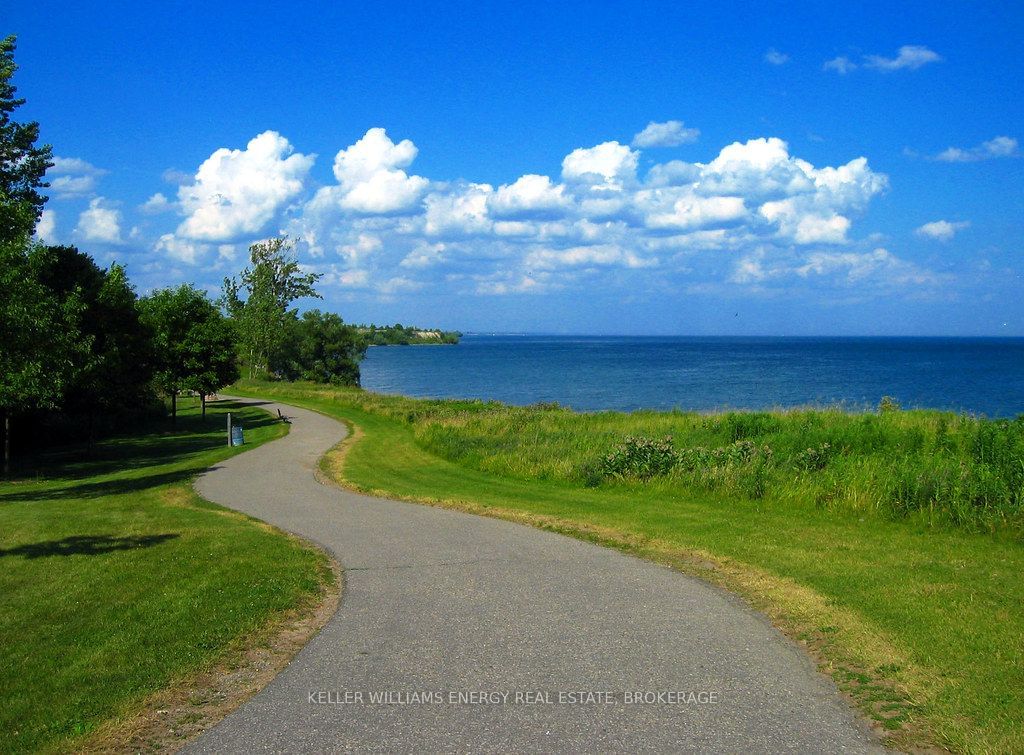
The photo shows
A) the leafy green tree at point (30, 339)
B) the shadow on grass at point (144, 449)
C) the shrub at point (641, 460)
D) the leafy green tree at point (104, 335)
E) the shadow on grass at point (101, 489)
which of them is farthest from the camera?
the leafy green tree at point (104, 335)

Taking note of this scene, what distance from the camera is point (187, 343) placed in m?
34.6

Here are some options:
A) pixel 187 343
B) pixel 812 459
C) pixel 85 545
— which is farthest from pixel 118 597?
pixel 187 343

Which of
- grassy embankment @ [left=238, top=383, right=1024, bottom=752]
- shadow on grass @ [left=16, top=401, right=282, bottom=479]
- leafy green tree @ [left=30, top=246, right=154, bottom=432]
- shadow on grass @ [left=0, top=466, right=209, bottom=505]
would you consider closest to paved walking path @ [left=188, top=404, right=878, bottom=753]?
grassy embankment @ [left=238, top=383, right=1024, bottom=752]

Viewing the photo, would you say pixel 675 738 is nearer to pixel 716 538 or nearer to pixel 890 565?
pixel 890 565

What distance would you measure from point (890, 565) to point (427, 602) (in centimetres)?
531

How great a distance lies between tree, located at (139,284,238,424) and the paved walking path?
26820 mm

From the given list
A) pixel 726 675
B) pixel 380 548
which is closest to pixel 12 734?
pixel 726 675

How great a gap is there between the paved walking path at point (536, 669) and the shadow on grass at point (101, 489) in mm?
10803

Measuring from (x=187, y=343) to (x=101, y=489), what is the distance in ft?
54.5

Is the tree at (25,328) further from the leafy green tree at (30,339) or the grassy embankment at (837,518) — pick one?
the grassy embankment at (837,518)

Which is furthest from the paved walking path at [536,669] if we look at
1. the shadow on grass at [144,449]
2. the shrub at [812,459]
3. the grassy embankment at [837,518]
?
the shadow on grass at [144,449]

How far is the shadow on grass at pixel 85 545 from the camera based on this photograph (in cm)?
1104

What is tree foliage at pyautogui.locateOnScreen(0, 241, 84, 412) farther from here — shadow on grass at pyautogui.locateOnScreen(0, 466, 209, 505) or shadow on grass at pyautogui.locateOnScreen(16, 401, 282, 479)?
shadow on grass at pyautogui.locateOnScreen(0, 466, 209, 505)

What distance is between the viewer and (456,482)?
18.1 metres
